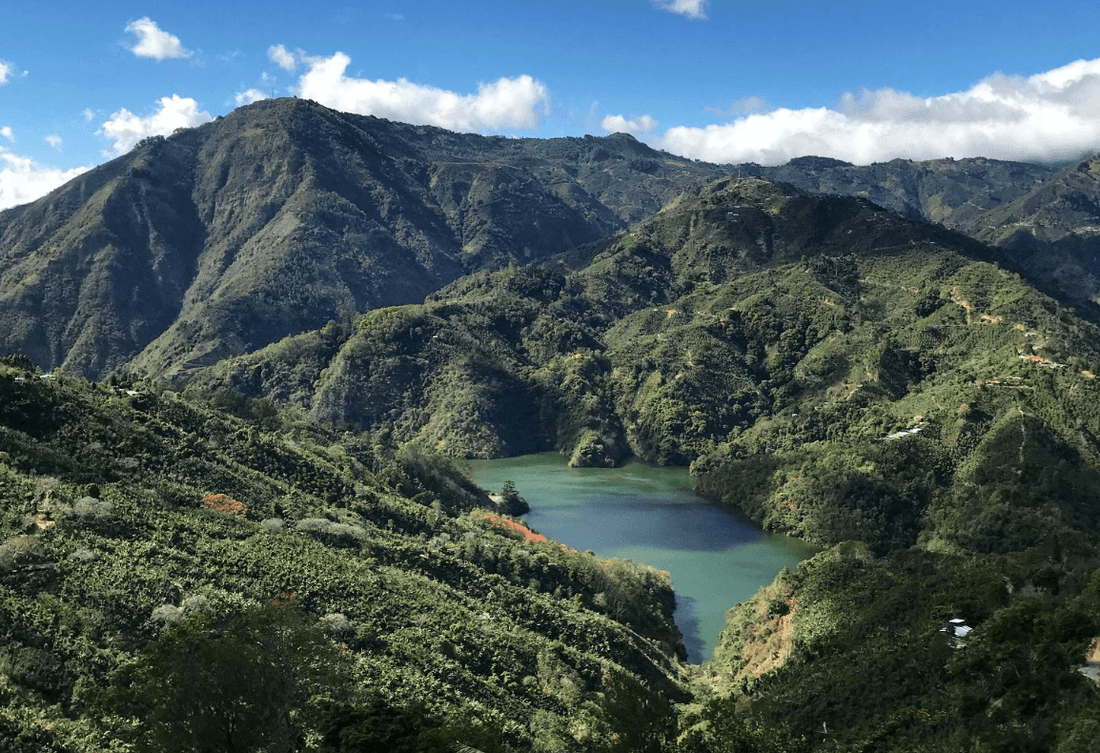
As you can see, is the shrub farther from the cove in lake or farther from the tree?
the cove in lake

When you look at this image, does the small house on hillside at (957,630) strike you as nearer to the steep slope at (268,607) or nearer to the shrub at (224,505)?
the steep slope at (268,607)

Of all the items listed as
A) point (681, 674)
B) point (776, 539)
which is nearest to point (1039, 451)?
point (776, 539)

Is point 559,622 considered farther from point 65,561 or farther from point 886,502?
point 886,502

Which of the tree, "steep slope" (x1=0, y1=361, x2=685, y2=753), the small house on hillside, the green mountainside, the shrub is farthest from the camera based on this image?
the shrub

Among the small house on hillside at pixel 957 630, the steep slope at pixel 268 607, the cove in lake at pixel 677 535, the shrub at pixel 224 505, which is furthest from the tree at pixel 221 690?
the cove in lake at pixel 677 535

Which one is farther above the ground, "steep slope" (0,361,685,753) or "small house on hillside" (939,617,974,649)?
"steep slope" (0,361,685,753)

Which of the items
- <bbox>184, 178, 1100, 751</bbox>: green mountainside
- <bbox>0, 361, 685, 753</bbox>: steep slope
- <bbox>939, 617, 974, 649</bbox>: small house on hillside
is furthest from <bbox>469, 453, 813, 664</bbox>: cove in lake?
<bbox>939, 617, 974, 649</bbox>: small house on hillside

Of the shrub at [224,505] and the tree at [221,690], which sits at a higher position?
the shrub at [224,505]
